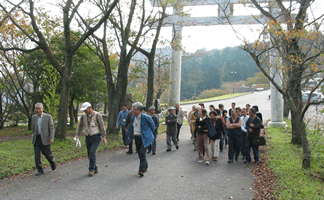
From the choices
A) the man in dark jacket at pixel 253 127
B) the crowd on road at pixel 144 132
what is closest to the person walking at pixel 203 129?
the crowd on road at pixel 144 132

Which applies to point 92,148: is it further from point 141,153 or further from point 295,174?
point 295,174

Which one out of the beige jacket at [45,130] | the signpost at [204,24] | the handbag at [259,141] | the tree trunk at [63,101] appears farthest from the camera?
the signpost at [204,24]

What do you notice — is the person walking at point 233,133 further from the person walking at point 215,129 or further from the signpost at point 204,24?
the signpost at point 204,24

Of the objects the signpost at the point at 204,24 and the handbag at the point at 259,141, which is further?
the signpost at the point at 204,24

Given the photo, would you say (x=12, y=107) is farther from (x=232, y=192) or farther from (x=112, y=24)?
(x=232, y=192)

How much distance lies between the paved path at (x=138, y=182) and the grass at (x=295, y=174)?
0.70 metres

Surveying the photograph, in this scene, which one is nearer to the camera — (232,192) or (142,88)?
(232,192)

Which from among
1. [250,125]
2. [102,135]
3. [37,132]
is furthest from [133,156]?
[250,125]

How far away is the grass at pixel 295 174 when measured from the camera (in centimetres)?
540

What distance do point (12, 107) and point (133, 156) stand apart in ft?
62.2

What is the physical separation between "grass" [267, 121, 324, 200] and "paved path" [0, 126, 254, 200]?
70 cm

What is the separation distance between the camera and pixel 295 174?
658cm

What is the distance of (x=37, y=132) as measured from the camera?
7262mm

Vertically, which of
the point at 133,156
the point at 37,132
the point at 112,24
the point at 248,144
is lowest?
the point at 133,156
